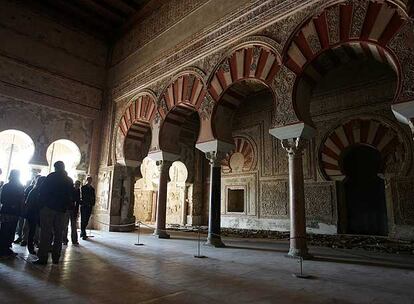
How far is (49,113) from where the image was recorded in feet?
24.4

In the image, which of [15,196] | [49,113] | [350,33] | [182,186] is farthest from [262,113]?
[15,196]

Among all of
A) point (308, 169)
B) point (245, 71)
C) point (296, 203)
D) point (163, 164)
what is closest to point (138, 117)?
point (163, 164)

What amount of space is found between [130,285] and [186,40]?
5.27 metres

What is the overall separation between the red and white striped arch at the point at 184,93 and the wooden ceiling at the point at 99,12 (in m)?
2.51

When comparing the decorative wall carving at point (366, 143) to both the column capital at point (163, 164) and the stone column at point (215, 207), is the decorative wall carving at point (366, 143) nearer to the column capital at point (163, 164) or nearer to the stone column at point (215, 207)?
the stone column at point (215, 207)

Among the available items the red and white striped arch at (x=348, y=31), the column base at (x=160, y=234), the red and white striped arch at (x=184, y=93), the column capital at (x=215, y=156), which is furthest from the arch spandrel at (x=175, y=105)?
the red and white striped arch at (x=348, y=31)

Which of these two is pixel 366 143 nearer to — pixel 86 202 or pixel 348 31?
pixel 348 31

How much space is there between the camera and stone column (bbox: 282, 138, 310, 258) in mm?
3904

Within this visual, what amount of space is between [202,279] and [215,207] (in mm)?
2498

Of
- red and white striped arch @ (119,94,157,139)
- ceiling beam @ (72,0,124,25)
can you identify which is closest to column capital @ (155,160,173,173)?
red and white striped arch @ (119,94,157,139)

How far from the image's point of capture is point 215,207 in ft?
16.9

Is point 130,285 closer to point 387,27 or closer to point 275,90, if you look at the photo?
point 275,90

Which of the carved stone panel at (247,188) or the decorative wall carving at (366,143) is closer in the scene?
the decorative wall carving at (366,143)

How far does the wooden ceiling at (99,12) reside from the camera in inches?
300
